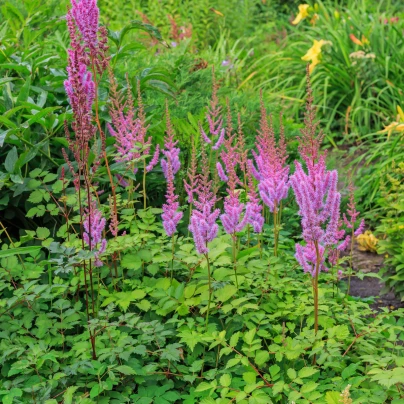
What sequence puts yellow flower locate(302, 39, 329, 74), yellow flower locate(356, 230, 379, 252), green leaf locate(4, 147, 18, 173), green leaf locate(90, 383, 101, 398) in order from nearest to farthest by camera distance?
green leaf locate(90, 383, 101, 398) → green leaf locate(4, 147, 18, 173) → yellow flower locate(356, 230, 379, 252) → yellow flower locate(302, 39, 329, 74)

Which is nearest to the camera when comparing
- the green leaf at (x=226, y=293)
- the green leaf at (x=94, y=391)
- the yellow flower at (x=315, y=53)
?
the green leaf at (x=94, y=391)

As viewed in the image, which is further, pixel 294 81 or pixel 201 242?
pixel 294 81

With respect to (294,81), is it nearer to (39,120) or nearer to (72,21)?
(39,120)

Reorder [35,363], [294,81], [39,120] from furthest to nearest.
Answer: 1. [294,81]
2. [39,120]
3. [35,363]

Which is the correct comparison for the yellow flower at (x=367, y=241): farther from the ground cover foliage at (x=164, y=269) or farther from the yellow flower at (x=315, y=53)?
the yellow flower at (x=315, y=53)

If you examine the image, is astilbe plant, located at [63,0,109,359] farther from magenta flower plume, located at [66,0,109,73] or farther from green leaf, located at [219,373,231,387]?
green leaf, located at [219,373,231,387]

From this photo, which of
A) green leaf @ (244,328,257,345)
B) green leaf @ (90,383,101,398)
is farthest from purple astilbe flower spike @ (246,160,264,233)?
green leaf @ (90,383,101,398)

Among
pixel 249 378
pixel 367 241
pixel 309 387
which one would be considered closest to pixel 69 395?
pixel 249 378

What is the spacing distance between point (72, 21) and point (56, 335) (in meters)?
1.17

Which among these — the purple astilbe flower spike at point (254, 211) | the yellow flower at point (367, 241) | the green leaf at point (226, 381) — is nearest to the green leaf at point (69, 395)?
the green leaf at point (226, 381)

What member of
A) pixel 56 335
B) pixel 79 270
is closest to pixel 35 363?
pixel 56 335

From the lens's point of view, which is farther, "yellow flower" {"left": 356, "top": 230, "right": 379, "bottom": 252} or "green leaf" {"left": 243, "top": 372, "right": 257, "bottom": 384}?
"yellow flower" {"left": 356, "top": 230, "right": 379, "bottom": 252}

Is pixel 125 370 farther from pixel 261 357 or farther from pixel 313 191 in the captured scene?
pixel 313 191

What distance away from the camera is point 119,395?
235cm
